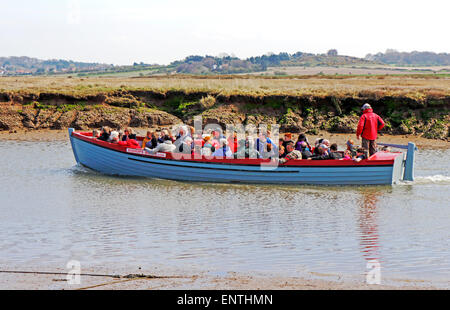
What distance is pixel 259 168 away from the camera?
54.5ft

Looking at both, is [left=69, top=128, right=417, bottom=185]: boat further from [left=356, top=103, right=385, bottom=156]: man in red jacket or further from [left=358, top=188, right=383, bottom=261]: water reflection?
[left=358, top=188, right=383, bottom=261]: water reflection

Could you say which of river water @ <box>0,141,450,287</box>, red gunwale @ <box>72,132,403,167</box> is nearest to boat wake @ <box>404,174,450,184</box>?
river water @ <box>0,141,450,287</box>

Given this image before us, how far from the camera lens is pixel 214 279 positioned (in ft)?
27.1

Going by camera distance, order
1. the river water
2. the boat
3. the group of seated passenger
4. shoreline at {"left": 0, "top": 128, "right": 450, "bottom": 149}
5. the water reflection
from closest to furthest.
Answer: the river water → the water reflection → the boat → the group of seated passenger → shoreline at {"left": 0, "top": 128, "right": 450, "bottom": 149}

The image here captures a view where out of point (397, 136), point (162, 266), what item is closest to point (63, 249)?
point (162, 266)

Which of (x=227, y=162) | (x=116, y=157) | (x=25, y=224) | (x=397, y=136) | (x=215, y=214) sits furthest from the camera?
(x=397, y=136)

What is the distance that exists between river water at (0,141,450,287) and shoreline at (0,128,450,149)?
17.9 ft

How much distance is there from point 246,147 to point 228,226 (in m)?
5.32

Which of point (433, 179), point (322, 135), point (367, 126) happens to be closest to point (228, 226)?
point (367, 126)

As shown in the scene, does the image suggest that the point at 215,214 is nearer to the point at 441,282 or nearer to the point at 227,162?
the point at 227,162

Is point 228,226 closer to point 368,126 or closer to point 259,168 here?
point 259,168

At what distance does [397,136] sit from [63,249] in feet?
58.7

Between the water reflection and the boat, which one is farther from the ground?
the boat

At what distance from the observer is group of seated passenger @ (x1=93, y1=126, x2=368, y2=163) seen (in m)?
16.4
